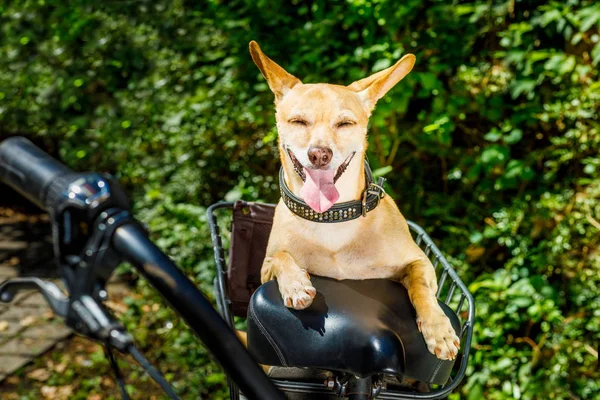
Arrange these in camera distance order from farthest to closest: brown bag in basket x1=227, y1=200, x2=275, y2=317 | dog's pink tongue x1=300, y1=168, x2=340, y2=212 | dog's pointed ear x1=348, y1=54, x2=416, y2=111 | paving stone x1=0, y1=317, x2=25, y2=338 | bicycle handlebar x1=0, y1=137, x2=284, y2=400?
paving stone x1=0, y1=317, x2=25, y2=338 < brown bag in basket x1=227, y1=200, x2=275, y2=317 < dog's pointed ear x1=348, y1=54, x2=416, y2=111 < dog's pink tongue x1=300, y1=168, x2=340, y2=212 < bicycle handlebar x1=0, y1=137, x2=284, y2=400

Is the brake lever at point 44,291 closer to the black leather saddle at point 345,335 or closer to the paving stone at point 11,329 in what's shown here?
the black leather saddle at point 345,335

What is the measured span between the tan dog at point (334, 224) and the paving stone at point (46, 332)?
10.8 ft

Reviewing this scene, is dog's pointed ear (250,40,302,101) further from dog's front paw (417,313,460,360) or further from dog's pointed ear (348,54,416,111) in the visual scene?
dog's front paw (417,313,460,360)

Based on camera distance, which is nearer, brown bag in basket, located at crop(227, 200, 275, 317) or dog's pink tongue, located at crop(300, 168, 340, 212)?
dog's pink tongue, located at crop(300, 168, 340, 212)

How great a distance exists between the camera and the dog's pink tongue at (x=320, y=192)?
181 centimetres

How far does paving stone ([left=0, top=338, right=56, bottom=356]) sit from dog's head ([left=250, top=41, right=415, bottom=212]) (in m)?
3.25

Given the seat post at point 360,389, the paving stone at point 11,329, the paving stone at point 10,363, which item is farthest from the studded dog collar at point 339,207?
the paving stone at point 11,329

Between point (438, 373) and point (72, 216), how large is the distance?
109 cm

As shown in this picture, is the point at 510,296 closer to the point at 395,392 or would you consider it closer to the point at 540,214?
the point at 540,214

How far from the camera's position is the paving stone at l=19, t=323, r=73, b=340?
4684 millimetres

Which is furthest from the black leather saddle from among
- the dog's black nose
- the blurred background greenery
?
the blurred background greenery

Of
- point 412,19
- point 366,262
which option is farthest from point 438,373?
point 412,19

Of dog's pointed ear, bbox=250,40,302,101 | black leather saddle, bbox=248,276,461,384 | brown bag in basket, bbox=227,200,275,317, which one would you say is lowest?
brown bag in basket, bbox=227,200,275,317

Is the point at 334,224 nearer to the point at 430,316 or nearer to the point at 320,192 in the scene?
the point at 320,192
